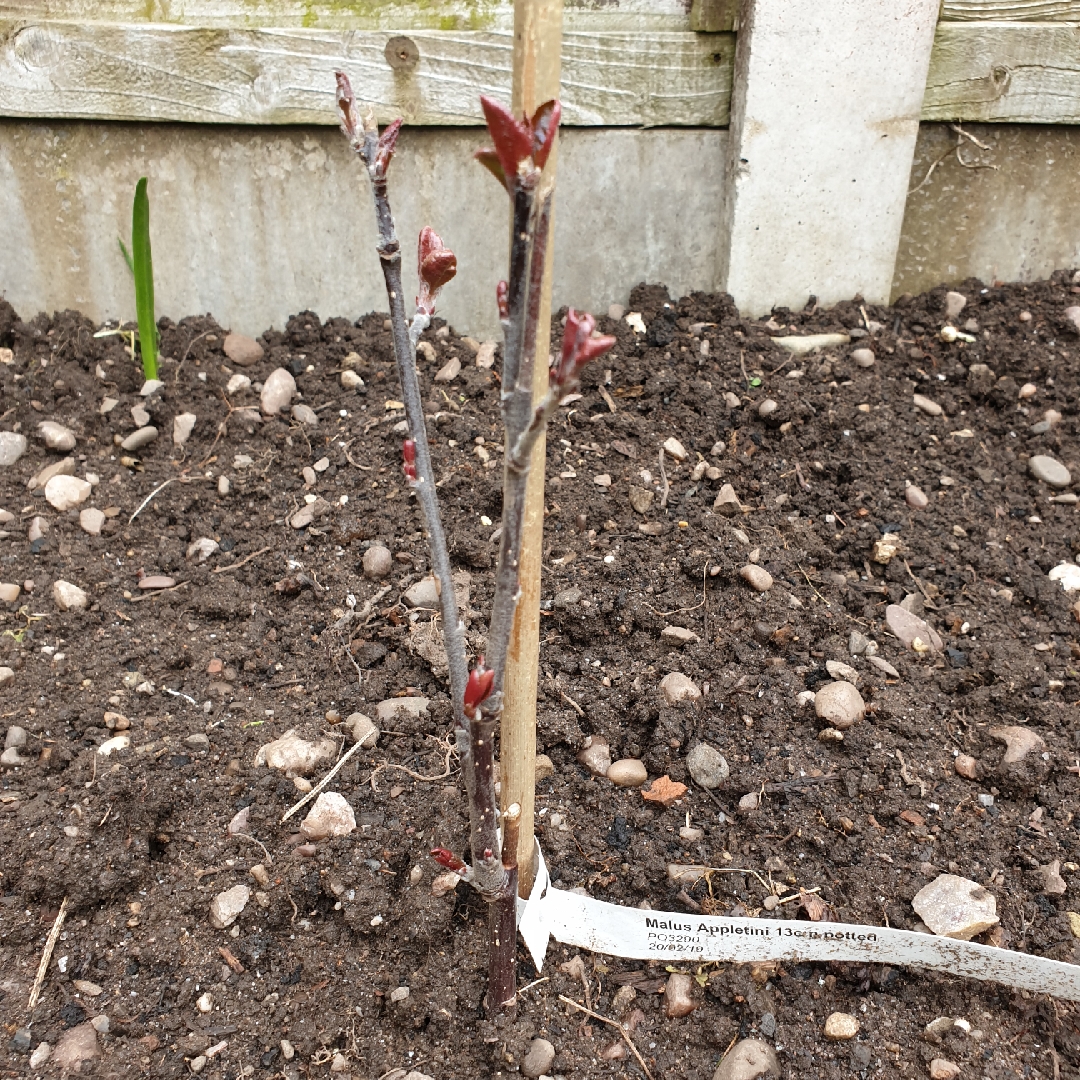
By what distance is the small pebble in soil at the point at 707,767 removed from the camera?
170 centimetres

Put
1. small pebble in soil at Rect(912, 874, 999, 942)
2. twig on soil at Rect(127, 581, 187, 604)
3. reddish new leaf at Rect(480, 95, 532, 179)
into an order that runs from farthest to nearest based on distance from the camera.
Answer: twig on soil at Rect(127, 581, 187, 604) → small pebble in soil at Rect(912, 874, 999, 942) → reddish new leaf at Rect(480, 95, 532, 179)

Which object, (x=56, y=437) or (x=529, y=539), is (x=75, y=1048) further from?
(x=56, y=437)

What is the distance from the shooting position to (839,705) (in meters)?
1.80

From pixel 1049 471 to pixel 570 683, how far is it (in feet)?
4.75

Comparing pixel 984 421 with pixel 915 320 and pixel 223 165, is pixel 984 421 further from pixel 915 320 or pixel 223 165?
pixel 223 165

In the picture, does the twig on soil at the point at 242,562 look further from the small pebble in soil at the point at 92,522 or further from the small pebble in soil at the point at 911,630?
the small pebble in soil at the point at 911,630

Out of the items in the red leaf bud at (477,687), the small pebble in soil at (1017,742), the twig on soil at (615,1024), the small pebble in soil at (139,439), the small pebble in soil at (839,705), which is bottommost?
the twig on soil at (615,1024)

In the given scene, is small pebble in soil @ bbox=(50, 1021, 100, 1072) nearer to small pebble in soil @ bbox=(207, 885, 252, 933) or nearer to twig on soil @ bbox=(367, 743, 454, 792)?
small pebble in soil @ bbox=(207, 885, 252, 933)

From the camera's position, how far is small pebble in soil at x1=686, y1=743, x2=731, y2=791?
5.59 ft

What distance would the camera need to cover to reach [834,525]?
222 centimetres

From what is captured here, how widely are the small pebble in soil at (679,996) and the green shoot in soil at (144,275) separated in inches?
79.6

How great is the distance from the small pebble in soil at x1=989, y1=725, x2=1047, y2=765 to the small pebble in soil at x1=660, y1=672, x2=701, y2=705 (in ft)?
1.90

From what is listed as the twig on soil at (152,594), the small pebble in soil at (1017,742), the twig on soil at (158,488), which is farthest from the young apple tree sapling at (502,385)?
the twig on soil at (158,488)

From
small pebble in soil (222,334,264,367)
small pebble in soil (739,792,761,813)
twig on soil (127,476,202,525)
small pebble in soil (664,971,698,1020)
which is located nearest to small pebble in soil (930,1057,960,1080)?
small pebble in soil (664,971,698,1020)
